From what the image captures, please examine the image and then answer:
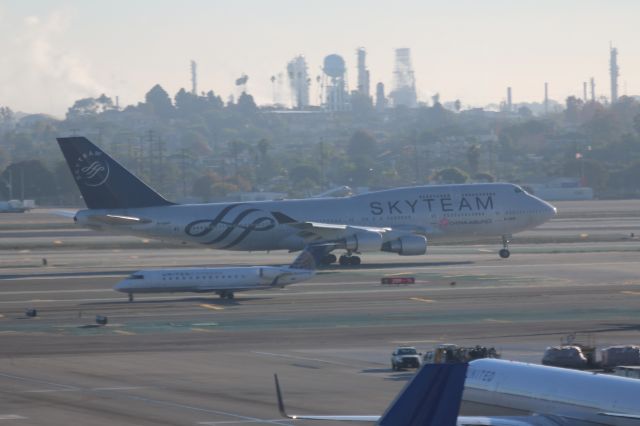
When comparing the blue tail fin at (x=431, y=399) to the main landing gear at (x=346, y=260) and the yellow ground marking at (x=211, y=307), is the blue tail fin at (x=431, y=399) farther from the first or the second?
the main landing gear at (x=346, y=260)

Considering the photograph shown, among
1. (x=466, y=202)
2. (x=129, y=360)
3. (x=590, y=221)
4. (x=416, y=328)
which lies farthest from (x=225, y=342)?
(x=590, y=221)

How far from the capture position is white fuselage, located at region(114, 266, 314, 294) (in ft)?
216

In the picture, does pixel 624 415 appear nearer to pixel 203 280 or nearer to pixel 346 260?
pixel 203 280

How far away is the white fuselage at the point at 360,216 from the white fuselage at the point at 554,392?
47939 millimetres

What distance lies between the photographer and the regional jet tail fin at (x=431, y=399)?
24156mm

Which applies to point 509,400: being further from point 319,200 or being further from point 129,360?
point 319,200

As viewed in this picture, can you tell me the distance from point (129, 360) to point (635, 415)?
76.7 ft

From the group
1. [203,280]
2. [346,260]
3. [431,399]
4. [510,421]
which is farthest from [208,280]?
[431,399]

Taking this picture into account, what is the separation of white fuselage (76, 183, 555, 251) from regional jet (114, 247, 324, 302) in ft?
45.6

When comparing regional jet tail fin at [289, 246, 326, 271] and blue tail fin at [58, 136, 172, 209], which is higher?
blue tail fin at [58, 136, 172, 209]

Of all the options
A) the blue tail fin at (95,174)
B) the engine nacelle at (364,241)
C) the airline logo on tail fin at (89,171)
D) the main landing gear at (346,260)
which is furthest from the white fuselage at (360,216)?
the main landing gear at (346,260)

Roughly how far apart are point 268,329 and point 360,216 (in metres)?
29.7

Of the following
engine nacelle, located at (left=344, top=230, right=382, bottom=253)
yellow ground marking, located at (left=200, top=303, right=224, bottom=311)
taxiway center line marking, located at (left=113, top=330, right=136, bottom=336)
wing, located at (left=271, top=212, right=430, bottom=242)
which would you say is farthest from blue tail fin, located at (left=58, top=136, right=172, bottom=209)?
taxiway center line marking, located at (left=113, top=330, right=136, bottom=336)

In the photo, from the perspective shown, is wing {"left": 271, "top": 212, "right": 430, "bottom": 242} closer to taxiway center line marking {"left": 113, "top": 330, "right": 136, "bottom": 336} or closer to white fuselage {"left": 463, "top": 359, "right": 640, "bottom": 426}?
taxiway center line marking {"left": 113, "top": 330, "right": 136, "bottom": 336}
